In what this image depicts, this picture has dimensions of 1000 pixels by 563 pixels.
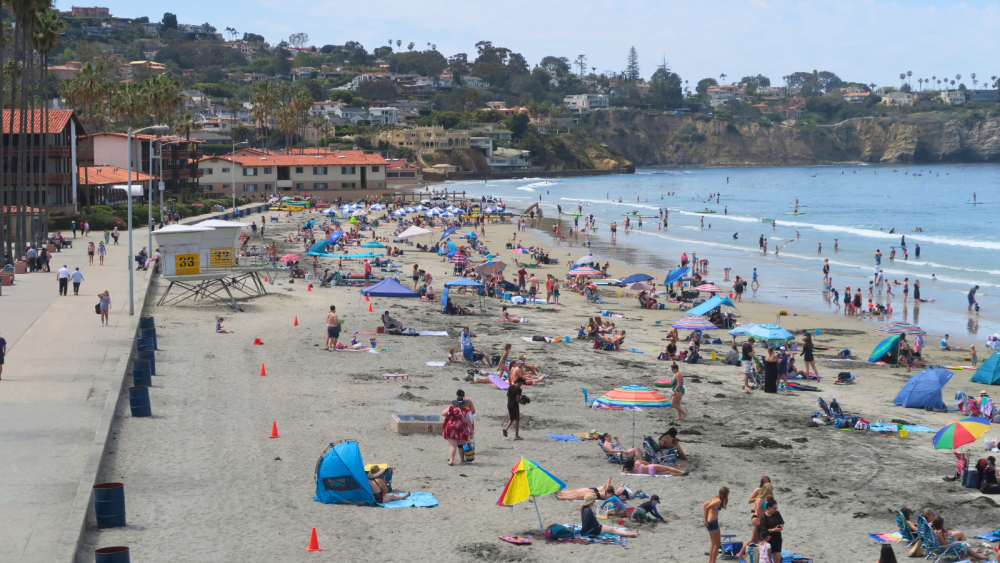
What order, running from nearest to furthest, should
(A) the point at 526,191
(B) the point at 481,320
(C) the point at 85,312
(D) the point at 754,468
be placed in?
1. (D) the point at 754,468
2. (C) the point at 85,312
3. (B) the point at 481,320
4. (A) the point at 526,191

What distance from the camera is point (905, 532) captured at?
11.4 metres

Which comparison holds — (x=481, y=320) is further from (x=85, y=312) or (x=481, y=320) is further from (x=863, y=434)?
(x=863, y=434)

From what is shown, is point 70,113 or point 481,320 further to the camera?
point 70,113

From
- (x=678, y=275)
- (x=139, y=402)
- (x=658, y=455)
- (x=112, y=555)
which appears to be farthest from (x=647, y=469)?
(x=678, y=275)

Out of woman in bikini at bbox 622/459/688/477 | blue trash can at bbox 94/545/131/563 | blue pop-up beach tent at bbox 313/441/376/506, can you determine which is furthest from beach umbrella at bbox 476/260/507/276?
blue trash can at bbox 94/545/131/563

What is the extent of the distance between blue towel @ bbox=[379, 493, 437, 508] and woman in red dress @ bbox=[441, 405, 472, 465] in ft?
5.05

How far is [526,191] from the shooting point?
122562mm

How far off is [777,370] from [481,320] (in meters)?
11.1

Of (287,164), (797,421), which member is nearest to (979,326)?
(797,421)

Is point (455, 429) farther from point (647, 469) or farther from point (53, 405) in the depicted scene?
point (53, 405)

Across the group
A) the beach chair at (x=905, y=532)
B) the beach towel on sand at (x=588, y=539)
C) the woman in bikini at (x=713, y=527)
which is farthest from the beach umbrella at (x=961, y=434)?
the beach towel on sand at (x=588, y=539)

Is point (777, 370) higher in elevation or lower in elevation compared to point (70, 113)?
lower

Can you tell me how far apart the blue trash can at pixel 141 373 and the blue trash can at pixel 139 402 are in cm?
214

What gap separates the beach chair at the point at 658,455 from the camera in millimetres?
14172
